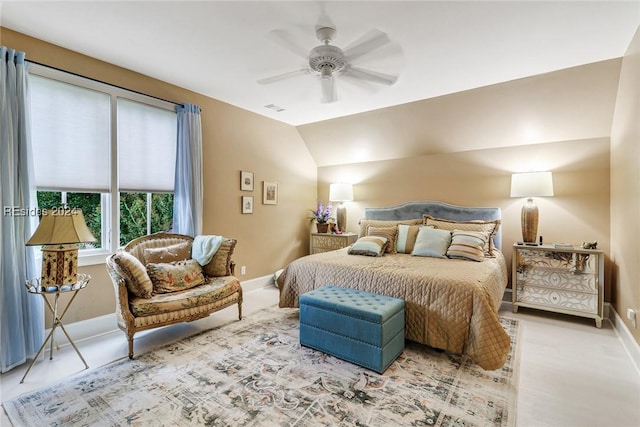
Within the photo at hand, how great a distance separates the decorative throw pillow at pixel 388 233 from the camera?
4.11 metres

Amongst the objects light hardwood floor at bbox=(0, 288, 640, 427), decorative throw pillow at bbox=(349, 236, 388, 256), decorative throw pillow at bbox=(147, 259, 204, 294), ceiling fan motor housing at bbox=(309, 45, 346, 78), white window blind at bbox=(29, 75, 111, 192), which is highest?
ceiling fan motor housing at bbox=(309, 45, 346, 78)

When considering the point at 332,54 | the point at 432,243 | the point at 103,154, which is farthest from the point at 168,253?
the point at 432,243

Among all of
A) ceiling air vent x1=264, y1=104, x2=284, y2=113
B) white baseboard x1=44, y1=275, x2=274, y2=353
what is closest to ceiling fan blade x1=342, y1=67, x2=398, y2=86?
ceiling air vent x1=264, y1=104, x2=284, y2=113

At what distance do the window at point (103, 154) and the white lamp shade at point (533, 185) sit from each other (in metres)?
4.27

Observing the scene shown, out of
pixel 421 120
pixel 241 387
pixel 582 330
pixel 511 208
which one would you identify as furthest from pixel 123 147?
pixel 582 330

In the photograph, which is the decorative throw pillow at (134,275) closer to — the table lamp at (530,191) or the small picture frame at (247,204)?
the small picture frame at (247,204)

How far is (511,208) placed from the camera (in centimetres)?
414

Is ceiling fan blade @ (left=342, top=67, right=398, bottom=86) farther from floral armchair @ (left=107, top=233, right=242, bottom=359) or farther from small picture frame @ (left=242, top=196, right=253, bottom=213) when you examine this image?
small picture frame @ (left=242, top=196, right=253, bottom=213)

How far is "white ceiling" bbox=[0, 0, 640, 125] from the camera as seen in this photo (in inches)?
86.5

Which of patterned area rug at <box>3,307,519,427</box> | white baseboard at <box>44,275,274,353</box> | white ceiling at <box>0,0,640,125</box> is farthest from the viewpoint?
white baseboard at <box>44,275,274,353</box>

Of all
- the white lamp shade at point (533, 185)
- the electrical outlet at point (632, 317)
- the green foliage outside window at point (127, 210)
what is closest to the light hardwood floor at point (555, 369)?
the electrical outlet at point (632, 317)

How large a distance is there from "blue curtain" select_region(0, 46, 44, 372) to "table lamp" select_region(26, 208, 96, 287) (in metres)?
0.24

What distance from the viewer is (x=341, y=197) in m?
5.38

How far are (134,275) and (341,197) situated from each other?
11.4 ft
